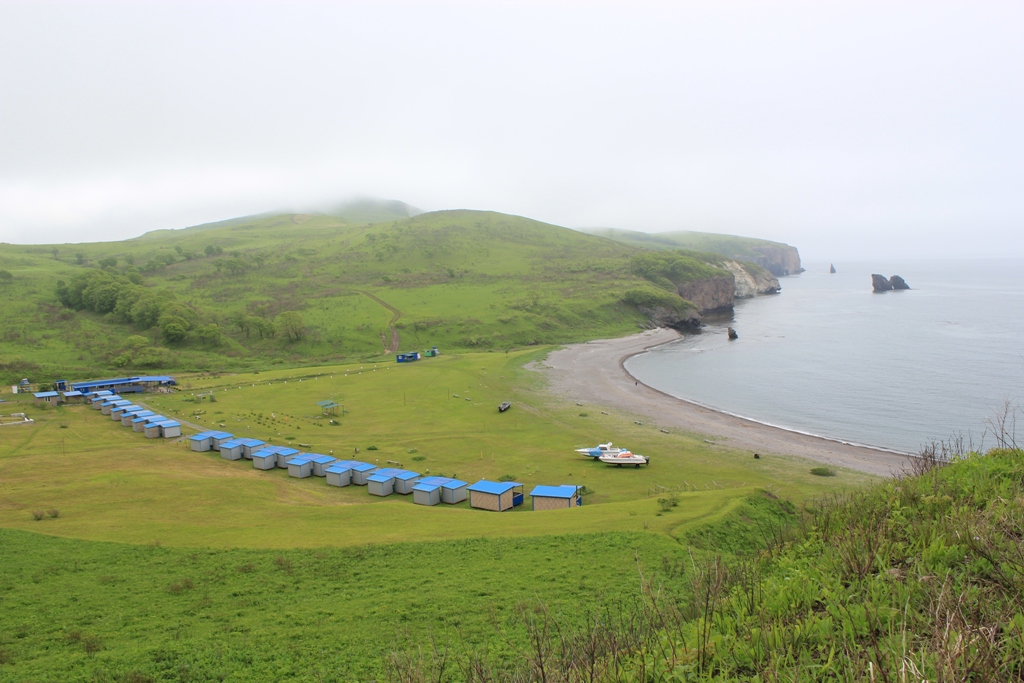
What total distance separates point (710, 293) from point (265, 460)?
139545 mm

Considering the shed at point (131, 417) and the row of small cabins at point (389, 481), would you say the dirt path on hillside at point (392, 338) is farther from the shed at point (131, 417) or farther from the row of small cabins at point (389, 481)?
the row of small cabins at point (389, 481)

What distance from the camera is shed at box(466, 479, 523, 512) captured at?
29859 mm

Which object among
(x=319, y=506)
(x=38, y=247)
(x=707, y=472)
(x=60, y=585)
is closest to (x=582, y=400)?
(x=707, y=472)

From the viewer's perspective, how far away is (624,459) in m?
37.9

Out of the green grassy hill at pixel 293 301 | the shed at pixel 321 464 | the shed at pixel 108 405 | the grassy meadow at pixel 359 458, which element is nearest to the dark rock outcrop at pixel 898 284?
the green grassy hill at pixel 293 301

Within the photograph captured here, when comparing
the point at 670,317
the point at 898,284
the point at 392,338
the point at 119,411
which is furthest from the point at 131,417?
the point at 898,284

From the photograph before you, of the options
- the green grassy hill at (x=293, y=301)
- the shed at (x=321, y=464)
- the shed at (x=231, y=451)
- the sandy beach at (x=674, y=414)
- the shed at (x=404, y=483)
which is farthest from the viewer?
the green grassy hill at (x=293, y=301)

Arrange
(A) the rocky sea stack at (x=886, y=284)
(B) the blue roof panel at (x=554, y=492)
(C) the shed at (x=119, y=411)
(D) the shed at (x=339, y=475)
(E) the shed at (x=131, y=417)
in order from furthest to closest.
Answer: (A) the rocky sea stack at (x=886, y=284) < (C) the shed at (x=119, y=411) < (E) the shed at (x=131, y=417) < (D) the shed at (x=339, y=475) < (B) the blue roof panel at (x=554, y=492)

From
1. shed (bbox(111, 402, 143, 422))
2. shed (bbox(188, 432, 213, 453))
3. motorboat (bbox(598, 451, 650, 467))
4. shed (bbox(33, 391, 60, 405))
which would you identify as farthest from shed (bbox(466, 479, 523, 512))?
shed (bbox(33, 391, 60, 405))

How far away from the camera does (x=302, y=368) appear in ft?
264

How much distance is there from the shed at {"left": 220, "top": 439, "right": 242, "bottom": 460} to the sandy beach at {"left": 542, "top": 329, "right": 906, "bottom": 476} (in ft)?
112

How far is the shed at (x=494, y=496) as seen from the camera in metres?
29.9

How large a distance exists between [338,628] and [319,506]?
13318 millimetres

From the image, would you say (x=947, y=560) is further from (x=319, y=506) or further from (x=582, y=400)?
(x=582, y=400)
